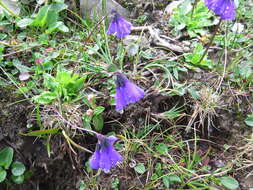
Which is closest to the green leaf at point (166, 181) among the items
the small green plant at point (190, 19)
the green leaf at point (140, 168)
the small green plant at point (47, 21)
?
the green leaf at point (140, 168)

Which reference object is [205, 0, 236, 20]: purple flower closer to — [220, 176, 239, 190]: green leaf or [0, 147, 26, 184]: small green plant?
[220, 176, 239, 190]: green leaf

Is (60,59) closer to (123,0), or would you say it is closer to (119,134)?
(119,134)

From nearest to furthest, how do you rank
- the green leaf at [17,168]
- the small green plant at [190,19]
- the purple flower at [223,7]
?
1. the purple flower at [223,7]
2. the green leaf at [17,168]
3. the small green plant at [190,19]

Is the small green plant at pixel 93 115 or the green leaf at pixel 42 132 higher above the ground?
the small green plant at pixel 93 115

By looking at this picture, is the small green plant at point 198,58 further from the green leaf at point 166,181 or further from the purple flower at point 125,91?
the green leaf at point 166,181

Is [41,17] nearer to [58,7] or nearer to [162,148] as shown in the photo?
[58,7]

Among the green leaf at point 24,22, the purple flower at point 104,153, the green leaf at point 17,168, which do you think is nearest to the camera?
the purple flower at point 104,153

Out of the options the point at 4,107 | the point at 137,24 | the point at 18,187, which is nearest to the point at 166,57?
the point at 137,24
